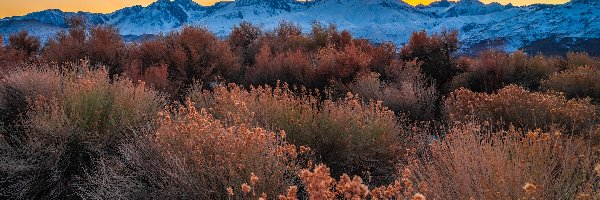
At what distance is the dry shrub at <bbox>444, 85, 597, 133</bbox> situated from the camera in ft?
20.5

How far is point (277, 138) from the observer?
12.0 feet

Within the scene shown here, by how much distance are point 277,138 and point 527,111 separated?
4699mm

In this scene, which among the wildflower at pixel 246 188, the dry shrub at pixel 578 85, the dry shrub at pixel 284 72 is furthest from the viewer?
the dry shrub at pixel 284 72

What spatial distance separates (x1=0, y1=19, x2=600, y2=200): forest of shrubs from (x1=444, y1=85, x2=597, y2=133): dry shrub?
28 mm

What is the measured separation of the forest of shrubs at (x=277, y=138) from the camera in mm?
3346

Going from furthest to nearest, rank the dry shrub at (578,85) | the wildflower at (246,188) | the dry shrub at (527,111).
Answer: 1. the dry shrub at (578,85)
2. the dry shrub at (527,111)
3. the wildflower at (246,188)

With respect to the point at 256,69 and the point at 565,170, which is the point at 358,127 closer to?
the point at 565,170

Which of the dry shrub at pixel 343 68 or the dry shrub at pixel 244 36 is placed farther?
the dry shrub at pixel 244 36

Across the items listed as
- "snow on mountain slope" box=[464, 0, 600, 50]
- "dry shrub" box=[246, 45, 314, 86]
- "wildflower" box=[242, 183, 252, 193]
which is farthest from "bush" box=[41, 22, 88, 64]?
"snow on mountain slope" box=[464, 0, 600, 50]

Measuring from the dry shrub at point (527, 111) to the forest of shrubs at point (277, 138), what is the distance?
28mm

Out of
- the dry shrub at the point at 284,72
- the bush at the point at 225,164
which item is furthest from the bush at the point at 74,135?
the dry shrub at the point at 284,72

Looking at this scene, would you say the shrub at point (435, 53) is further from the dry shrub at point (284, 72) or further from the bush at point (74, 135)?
the bush at point (74, 135)

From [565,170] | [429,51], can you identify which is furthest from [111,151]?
[429,51]

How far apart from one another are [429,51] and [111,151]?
10674 mm
